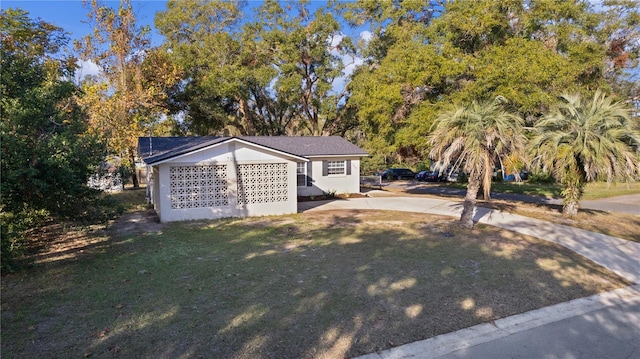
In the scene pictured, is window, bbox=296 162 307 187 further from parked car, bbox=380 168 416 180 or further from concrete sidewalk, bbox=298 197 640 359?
parked car, bbox=380 168 416 180

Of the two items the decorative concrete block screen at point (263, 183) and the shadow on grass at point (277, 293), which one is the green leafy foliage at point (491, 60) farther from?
the shadow on grass at point (277, 293)

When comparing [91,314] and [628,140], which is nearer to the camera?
[91,314]

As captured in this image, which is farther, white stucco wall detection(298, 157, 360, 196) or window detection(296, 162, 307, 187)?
white stucco wall detection(298, 157, 360, 196)

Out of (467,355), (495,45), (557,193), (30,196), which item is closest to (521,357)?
(467,355)

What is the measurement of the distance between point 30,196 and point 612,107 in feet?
50.9

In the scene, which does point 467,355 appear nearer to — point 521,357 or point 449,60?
point 521,357

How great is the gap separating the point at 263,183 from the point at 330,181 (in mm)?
7427

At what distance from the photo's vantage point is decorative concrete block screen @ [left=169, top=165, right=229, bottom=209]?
12898 mm

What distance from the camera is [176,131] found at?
30.4m

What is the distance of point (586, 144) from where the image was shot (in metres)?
11.4

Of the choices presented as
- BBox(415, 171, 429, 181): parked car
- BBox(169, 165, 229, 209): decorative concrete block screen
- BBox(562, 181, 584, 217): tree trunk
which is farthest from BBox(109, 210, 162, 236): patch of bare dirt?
BBox(415, 171, 429, 181): parked car

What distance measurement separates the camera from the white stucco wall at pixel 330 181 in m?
20.6

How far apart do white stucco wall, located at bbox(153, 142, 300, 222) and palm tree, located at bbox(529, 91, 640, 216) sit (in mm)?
8756

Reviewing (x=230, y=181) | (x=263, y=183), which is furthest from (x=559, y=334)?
(x=230, y=181)
